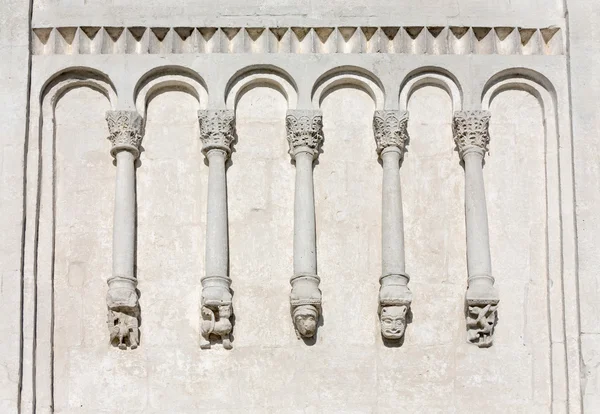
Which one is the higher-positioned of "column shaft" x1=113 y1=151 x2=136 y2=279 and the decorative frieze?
the decorative frieze

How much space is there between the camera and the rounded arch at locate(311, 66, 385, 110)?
15.4 m

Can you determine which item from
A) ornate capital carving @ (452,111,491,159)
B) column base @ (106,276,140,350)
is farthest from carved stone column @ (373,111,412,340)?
column base @ (106,276,140,350)

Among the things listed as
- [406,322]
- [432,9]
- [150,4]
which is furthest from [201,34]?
[406,322]

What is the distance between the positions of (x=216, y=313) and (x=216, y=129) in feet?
Result: 4.78

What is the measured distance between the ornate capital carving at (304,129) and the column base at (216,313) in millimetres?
1231

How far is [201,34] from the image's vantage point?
15.5m

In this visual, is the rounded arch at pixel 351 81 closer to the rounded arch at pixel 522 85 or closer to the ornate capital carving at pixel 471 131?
the ornate capital carving at pixel 471 131

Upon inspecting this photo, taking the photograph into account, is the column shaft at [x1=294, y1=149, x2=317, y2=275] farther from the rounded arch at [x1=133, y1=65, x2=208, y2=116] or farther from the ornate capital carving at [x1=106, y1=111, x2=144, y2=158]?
the ornate capital carving at [x1=106, y1=111, x2=144, y2=158]

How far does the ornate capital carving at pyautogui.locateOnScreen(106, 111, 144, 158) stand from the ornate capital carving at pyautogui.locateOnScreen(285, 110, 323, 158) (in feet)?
3.75

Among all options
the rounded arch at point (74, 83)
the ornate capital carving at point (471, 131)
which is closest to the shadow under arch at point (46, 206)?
the rounded arch at point (74, 83)

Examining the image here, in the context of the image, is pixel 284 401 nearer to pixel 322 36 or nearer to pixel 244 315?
pixel 244 315

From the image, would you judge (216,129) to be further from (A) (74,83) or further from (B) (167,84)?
(A) (74,83)

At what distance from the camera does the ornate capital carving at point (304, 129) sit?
49.7 ft

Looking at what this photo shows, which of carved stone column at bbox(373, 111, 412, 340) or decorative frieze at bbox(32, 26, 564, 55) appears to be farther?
decorative frieze at bbox(32, 26, 564, 55)
